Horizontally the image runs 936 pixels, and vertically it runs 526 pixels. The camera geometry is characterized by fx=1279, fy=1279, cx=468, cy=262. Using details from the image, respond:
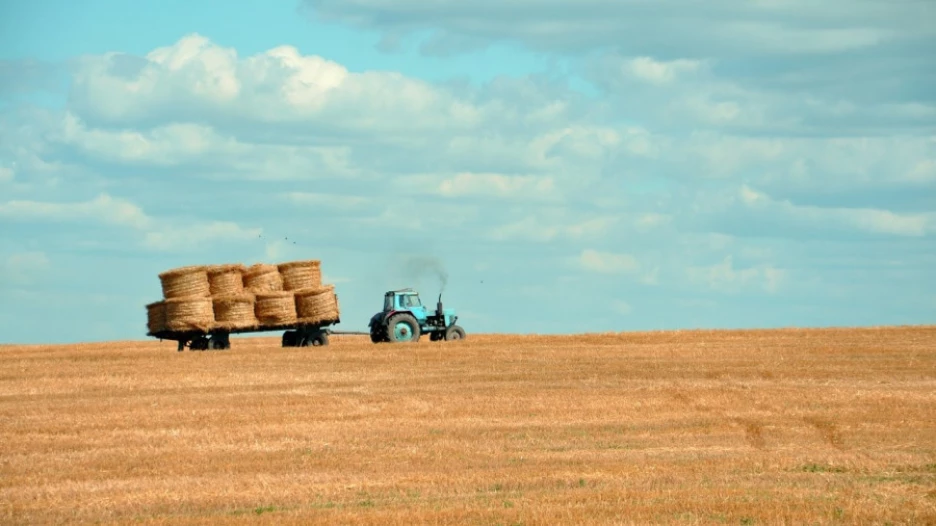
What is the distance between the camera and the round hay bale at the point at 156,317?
36.7 meters

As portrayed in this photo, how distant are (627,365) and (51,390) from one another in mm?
13335

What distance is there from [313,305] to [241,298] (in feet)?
7.82

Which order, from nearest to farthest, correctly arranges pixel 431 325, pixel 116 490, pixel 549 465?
1. pixel 116 490
2. pixel 549 465
3. pixel 431 325

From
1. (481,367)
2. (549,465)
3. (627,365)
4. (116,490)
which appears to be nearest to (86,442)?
(116,490)

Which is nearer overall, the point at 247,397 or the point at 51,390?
the point at 247,397

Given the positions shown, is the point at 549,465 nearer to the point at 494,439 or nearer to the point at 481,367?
the point at 494,439

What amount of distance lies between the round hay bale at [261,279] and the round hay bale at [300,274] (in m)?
0.37

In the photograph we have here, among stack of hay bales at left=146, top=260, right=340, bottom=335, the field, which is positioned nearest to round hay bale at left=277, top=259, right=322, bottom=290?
stack of hay bales at left=146, top=260, right=340, bottom=335

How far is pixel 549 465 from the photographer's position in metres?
17.7

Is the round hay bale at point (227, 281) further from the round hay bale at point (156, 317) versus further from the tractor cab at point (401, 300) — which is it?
the tractor cab at point (401, 300)

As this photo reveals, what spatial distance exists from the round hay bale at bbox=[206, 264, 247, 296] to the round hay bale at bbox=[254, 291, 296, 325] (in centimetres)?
67

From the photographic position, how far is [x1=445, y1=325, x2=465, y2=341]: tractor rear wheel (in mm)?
39594

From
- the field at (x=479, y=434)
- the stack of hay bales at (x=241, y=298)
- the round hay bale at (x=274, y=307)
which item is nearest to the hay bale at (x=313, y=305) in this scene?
the stack of hay bales at (x=241, y=298)

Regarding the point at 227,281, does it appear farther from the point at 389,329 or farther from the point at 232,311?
the point at 389,329
